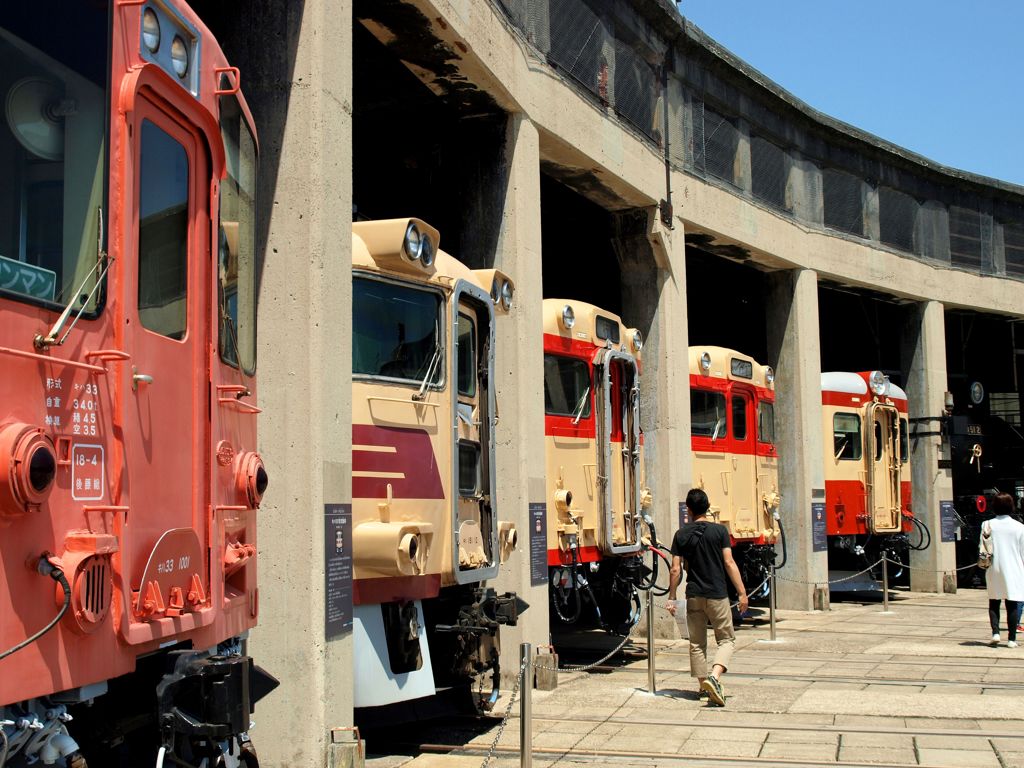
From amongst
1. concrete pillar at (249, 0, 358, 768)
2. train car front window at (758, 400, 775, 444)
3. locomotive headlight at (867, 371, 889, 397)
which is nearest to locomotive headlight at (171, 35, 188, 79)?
concrete pillar at (249, 0, 358, 768)

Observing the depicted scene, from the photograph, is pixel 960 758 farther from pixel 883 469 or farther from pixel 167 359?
pixel 883 469

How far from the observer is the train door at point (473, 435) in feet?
26.6

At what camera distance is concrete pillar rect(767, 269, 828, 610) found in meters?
18.4

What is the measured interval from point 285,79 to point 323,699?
377 centimetres

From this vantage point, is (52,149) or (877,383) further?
(877,383)

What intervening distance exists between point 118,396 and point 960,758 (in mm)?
6242

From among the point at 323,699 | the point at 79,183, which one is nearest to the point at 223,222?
the point at 79,183

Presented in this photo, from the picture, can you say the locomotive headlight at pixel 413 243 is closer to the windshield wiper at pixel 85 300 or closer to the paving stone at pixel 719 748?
the paving stone at pixel 719 748

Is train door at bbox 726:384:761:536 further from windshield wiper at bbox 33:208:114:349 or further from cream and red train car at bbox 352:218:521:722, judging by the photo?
windshield wiper at bbox 33:208:114:349

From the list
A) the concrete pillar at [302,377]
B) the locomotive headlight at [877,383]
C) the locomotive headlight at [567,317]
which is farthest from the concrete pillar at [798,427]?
the concrete pillar at [302,377]

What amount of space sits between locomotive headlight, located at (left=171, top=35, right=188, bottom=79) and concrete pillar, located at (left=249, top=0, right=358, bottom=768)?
2583mm

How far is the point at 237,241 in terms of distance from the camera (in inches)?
209

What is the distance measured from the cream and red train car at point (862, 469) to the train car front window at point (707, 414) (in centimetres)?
369

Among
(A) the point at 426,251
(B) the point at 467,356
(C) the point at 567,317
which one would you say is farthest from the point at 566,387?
(A) the point at 426,251
